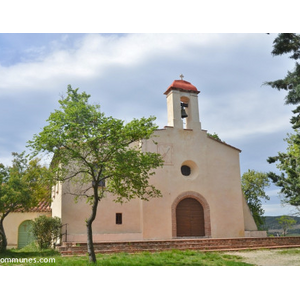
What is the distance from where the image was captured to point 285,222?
956 inches

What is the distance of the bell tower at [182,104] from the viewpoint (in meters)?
17.8

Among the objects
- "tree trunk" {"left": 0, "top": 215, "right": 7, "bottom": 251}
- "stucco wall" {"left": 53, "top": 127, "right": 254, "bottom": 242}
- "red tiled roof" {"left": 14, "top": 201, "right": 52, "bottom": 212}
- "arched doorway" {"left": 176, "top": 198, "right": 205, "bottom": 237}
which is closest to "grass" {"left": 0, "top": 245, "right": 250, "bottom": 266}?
"tree trunk" {"left": 0, "top": 215, "right": 7, "bottom": 251}

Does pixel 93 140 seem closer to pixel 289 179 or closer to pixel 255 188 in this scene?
pixel 289 179

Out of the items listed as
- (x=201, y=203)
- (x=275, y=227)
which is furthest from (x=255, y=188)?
(x=201, y=203)

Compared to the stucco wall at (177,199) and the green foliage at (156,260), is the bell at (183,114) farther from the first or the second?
the green foliage at (156,260)

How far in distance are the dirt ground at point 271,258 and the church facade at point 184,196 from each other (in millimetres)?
4000

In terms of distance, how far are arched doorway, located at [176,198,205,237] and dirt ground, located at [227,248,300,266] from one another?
156 inches

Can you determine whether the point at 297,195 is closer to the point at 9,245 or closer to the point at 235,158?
the point at 235,158

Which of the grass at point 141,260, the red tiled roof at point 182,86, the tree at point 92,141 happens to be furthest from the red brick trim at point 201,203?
the tree at point 92,141

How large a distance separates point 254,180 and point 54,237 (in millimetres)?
15025

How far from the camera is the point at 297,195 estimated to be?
42.3 feet

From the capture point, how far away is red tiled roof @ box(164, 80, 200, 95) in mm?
17891

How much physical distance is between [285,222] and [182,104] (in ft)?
38.8

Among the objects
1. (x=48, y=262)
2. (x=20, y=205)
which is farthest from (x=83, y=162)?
(x=20, y=205)
